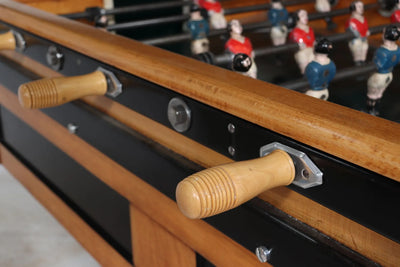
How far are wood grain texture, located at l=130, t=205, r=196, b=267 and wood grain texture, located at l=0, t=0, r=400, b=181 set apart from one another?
0.29 meters

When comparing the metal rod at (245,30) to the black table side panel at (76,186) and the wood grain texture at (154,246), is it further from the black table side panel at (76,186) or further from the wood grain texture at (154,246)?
the wood grain texture at (154,246)

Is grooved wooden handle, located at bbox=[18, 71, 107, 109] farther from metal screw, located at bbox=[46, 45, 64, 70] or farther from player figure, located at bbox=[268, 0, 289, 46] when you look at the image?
player figure, located at bbox=[268, 0, 289, 46]

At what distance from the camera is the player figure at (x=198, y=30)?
1307mm

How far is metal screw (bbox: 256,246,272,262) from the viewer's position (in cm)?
71

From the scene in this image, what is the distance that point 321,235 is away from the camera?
25.6 inches

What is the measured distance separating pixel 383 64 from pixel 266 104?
0.45 m

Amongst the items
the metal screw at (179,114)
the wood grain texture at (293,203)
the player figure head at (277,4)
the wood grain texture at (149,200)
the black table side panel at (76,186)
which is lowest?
the black table side panel at (76,186)

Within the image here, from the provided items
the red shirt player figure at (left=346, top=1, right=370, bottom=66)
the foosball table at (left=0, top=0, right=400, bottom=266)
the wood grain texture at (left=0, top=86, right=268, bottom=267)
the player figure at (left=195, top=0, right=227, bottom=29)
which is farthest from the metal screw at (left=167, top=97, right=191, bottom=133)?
the player figure at (left=195, top=0, right=227, bottom=29)

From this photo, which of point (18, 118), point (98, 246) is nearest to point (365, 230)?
point (98, 246)

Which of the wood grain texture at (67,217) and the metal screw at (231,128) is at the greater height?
the metal screw at (231,128)

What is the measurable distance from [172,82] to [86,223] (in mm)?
596

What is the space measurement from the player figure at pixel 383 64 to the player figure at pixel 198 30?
44 cm

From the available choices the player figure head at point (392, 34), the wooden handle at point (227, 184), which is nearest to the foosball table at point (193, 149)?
the wooden handle at point (227, 184)

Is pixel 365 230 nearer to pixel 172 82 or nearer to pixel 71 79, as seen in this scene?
pixel 172 82
